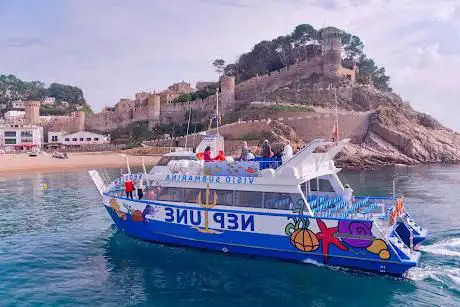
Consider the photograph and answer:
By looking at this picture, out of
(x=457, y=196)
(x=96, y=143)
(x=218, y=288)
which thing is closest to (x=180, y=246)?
(x=218, y=288)

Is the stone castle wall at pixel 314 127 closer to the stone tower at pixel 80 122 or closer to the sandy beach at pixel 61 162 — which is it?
the sandy beach at pixel 61 162

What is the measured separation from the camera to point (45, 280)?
13.9 metres

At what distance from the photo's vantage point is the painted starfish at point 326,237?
1399 centimetres

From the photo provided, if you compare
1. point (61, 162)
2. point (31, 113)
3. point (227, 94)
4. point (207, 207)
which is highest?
point (227, 94)

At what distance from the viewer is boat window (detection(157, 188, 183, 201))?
16484 mm

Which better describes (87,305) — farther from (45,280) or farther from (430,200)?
(430,200)

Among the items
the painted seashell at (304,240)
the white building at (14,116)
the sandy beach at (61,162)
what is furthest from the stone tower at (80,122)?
the painted seashell at (304,240)

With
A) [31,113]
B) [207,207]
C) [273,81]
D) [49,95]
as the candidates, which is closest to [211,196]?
[207,207]

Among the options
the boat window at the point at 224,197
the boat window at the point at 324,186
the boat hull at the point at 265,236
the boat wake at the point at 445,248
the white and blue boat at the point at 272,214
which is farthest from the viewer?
the boat window at the point at 324,186

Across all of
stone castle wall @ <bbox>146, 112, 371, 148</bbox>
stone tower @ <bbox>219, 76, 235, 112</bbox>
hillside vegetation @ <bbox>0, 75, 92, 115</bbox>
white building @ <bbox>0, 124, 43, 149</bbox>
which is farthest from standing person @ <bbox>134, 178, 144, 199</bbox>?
hillside vegetation @ <bbox>0, 75, 92, 115</bbox>

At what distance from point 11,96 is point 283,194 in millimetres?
117958

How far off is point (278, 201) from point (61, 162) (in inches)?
1666

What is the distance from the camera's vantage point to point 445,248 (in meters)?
16.5

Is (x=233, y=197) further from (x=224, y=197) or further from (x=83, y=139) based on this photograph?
(x=83, y=139)
